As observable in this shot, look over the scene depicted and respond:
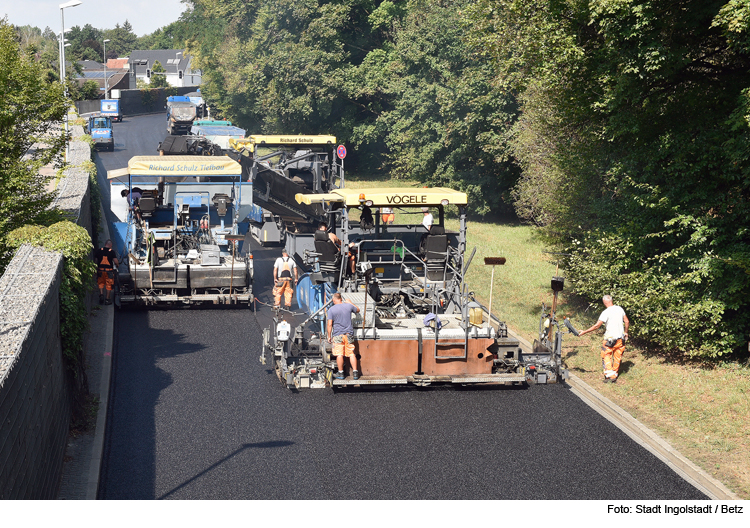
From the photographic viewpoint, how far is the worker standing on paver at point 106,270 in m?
15.4

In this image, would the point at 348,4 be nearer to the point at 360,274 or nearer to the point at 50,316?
the point at 360,274

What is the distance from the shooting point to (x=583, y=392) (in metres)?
11.4

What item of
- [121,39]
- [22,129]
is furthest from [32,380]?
[121,39]

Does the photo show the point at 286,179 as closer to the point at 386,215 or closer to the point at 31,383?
the point at 386,215

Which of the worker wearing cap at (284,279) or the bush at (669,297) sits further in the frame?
the worker wearing cap at (284,279)

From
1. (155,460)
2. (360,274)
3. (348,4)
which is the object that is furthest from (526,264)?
(348,4)

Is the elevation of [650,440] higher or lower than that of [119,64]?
lower

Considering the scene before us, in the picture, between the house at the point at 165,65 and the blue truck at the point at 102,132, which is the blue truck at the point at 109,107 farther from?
the house at the point at 165,65

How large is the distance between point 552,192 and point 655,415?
28.8 ft

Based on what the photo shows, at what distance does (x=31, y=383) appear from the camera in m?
6.79

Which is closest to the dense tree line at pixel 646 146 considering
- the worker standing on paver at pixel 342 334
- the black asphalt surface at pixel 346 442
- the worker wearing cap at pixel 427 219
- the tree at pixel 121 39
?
the black asphalt surface at pixel 346 442

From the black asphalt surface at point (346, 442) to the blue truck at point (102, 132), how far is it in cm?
3400

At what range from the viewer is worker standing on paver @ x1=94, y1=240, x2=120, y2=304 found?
605 inches

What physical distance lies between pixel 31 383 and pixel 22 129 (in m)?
7.82
